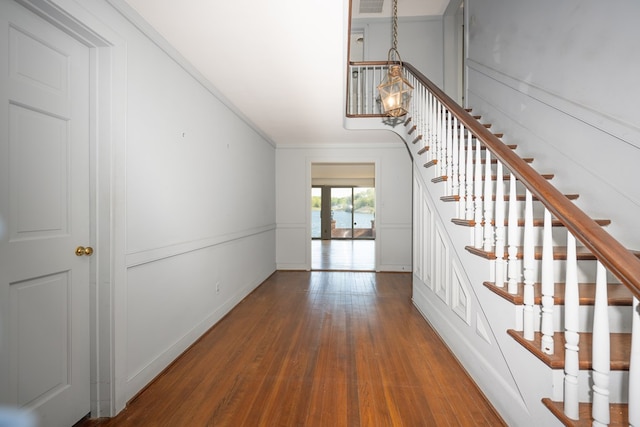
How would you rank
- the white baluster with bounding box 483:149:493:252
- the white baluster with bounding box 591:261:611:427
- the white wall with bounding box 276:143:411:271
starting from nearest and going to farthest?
the white baluster with bounding box 591:261:611:427, the white baluster with bounding box 483:149:493:252, the white wall with bounding box 276:143:411:271

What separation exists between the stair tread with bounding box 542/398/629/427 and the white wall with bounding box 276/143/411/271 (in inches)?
183

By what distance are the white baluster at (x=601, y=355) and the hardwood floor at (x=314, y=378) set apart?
2.51ft

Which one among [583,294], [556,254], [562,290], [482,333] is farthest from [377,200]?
[583,294]

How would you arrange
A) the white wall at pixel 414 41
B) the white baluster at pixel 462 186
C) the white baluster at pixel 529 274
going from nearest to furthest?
the white baluster at pixel 529 274, the white baluster at pixel 462 186, the white wall at pixel 414 41

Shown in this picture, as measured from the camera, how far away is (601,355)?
3.70 feet

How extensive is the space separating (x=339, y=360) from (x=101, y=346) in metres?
1.63

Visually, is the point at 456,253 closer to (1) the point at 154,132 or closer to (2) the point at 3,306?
(1) the point at 154,132

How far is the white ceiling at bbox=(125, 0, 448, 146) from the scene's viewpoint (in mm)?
1977

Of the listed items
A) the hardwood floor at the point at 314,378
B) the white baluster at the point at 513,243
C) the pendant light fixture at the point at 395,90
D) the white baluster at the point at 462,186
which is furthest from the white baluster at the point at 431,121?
the hardwood floor at the point at 314,378

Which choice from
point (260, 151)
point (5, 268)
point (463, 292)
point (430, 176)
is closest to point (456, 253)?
point (463, 292)

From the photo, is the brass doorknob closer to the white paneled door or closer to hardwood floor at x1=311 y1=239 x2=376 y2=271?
the white paneled door

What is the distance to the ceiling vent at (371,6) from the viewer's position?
5646 millimetres

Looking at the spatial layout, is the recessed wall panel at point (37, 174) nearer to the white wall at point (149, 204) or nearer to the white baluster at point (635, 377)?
the white wall at point (149, 204)

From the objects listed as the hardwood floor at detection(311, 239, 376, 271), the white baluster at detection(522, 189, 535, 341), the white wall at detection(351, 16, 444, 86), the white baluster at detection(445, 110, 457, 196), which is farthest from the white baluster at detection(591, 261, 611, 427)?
the white wall at detection(351, 16, 444, 86)
